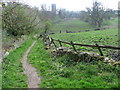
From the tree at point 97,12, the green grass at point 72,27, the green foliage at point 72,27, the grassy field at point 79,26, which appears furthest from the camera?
the tree at point 97,12

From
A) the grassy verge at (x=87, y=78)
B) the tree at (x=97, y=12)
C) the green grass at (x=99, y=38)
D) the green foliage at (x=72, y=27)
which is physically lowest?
the grassy verge at (x=87, y=78)

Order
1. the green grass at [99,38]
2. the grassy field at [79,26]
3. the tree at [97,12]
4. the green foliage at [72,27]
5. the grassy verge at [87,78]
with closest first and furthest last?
the grassy verge at [87,78] < the green grass at [99,38] < the grassy field at [79,26] < the green foliage at [72,27] < the tree at [97,12]

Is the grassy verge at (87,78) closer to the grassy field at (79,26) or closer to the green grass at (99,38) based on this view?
the green grass at (99,38)

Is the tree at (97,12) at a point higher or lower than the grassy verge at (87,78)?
higher

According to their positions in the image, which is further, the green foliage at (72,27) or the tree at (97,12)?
the tree at (97,12)

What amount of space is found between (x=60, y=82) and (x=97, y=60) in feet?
10.5

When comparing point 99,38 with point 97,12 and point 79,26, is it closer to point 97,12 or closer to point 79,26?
point 97,12

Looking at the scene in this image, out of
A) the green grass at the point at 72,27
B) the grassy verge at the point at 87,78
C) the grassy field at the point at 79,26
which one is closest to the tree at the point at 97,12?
the grassy field at the point at 79,26

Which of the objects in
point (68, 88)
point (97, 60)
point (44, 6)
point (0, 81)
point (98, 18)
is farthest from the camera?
point (44, 6)

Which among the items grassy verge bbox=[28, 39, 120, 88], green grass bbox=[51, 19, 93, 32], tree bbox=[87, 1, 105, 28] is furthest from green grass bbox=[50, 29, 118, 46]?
tree bbox=[87, 1, 105, 28]

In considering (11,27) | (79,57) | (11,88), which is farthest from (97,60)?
(11,27)

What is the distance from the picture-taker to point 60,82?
6.89m

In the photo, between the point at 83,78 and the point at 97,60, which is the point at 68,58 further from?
the point at 83,78

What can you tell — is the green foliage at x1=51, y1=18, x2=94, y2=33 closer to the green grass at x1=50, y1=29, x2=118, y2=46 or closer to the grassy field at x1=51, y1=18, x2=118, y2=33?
the grassy field at x1=51, y1=18, x2=118, y2=33
